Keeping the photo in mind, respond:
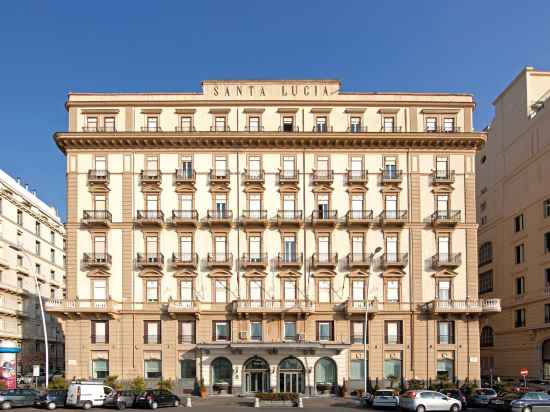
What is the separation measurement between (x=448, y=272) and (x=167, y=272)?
1014 inches

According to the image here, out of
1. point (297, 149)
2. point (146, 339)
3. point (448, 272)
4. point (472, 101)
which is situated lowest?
point (146, 339)

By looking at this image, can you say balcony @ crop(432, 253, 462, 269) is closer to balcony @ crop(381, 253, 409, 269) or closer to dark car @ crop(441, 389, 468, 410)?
balcony @ crop(381, 253, 409, 269)

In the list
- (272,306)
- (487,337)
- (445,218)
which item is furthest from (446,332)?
(487,337)

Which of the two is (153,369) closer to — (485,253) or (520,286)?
(520,286)

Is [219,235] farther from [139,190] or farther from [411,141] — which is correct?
[411,141]

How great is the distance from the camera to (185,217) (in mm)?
58000

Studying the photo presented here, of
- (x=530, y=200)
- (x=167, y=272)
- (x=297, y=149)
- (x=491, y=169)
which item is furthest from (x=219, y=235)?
(x=491, y=169)

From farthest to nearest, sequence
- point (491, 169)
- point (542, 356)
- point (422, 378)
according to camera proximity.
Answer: point (491, 169) → point (542, 356) → point (422, 378)

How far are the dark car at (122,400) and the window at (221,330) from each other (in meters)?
12.6

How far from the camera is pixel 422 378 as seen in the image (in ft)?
186

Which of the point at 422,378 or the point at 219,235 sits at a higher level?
the point at 219,235

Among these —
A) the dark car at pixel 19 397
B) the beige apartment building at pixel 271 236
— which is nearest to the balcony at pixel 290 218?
the beige apartment building at pixel 271 236

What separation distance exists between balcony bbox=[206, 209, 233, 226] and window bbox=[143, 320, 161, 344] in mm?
10363

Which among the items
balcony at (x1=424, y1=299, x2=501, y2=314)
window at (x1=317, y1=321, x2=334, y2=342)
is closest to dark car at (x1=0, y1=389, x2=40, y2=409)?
window at (x1=317, y1=321, x2=334, y2=342)
